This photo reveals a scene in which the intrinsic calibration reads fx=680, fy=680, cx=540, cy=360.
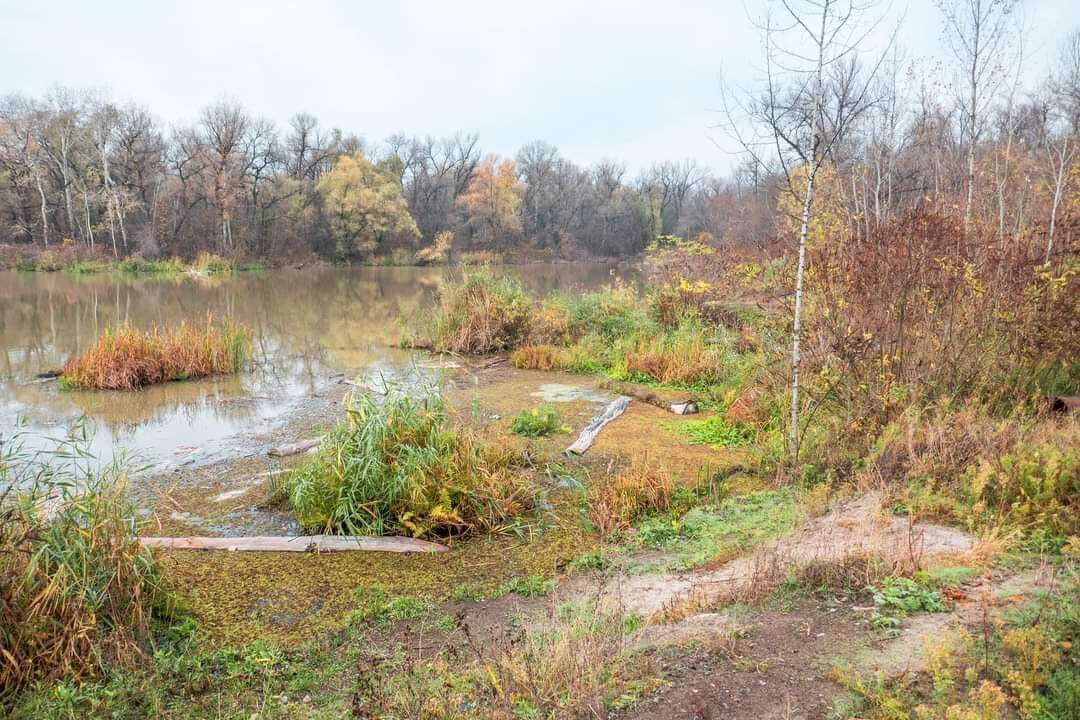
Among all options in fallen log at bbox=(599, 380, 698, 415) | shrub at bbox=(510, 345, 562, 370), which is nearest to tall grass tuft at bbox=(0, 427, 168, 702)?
fallen log at bbox=(599, 380, 698, 415)

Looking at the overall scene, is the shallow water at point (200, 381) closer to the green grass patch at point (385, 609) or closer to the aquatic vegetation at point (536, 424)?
the green grass patch at point (385, 609)

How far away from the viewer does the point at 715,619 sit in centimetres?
355

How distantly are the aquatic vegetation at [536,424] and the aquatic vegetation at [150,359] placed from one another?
21.3ft

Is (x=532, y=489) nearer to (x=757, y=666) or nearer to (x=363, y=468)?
(x=363, y=468)

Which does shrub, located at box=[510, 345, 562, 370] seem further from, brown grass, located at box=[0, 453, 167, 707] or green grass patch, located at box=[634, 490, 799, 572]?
brown grass, located at box=[0, 453, 167, 707]

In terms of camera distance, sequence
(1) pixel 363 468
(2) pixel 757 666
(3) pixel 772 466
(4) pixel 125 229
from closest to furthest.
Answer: (2) pixel 757 666
(1) pixel 363 468
(3) pixel 772 466
(4) pixel 125 229

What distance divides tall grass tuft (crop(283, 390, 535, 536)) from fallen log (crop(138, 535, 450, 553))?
104mm

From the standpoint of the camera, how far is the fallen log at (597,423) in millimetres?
7353

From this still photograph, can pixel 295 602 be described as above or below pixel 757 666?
below

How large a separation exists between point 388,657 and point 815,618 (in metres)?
2.20

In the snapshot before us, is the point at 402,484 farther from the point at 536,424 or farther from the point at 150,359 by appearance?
the point at 150,359

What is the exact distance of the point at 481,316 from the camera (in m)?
13.3

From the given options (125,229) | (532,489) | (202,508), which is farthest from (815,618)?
(125,229)

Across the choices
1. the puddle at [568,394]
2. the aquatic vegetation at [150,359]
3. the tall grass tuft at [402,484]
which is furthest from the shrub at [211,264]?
the tall grass tuft at [402,484]
